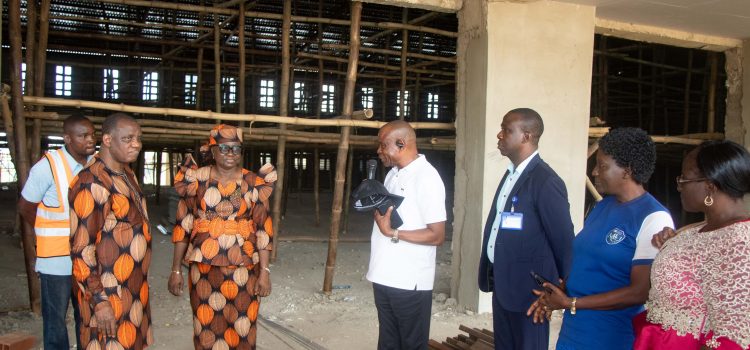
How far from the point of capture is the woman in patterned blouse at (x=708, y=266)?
1.53 m

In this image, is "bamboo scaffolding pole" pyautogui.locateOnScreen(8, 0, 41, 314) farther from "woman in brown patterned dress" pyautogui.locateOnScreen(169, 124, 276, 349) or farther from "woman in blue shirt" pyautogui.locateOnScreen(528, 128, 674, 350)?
"woman in blue shirt" pyautogui.locateOnScreen(528, 128, 674, 350)

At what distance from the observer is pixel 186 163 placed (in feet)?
10.1

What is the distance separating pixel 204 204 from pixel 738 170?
7.53 feet

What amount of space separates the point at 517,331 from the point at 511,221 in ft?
1.50

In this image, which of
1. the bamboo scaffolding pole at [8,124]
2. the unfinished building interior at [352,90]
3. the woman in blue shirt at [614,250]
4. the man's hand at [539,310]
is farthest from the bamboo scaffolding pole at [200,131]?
the woman in blue shirt at [614,250]

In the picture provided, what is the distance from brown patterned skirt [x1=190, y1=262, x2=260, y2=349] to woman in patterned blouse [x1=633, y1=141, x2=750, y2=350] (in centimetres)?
195

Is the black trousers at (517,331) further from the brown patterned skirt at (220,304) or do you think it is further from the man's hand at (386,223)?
the brown patterned skirt at (220,304)

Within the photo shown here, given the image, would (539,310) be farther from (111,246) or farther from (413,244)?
(111,246)

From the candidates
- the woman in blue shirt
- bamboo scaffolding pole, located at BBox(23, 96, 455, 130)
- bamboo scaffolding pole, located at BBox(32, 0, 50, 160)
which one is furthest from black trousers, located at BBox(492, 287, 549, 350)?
bamboo scaffolding pole, located at BBox(32, 0, 50, 160)

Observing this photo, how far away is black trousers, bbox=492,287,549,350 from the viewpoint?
7.93 feet

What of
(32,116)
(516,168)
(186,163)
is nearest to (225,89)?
(32,116)

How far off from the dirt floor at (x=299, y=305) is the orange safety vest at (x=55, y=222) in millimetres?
1272

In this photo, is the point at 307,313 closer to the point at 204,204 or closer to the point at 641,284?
the point at 204,204

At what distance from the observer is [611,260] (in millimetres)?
1982
